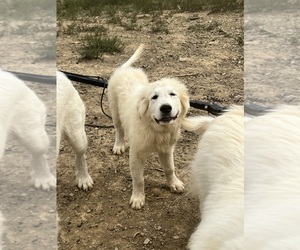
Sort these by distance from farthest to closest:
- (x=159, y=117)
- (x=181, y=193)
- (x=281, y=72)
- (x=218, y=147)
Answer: (x=181, y=193) < (x=159, y=117) < (x=218, y=147) < (x=281, y=72)

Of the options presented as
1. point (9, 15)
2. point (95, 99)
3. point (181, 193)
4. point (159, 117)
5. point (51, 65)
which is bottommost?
point (181, 193)

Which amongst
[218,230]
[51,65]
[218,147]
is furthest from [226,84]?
[51,65]

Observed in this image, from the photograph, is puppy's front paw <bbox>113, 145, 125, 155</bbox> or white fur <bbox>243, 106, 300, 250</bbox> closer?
white fur <bbox>243, 106, 300, 250</bbox>

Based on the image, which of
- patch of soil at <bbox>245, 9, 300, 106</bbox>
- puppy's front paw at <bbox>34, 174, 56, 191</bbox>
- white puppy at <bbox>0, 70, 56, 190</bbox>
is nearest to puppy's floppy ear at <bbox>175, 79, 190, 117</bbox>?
white puppy at <bbox>0, 70, 56, 190</bbox>

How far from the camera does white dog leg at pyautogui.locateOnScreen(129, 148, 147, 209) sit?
3.53 metres

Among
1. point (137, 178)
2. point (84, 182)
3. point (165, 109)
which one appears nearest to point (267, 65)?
point (165, 109)

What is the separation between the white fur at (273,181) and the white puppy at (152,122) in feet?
5.66

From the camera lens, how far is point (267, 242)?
1052 mm

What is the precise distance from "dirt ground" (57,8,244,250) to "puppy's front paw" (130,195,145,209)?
45 mm

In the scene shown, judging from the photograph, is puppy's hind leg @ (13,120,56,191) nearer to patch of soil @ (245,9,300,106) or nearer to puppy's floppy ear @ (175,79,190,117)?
patch of soil @ (245,9,300,106)

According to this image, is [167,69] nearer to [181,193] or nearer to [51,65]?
[181,193]

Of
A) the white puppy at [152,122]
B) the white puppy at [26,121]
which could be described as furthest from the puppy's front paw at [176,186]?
the white puppy at [26,121]

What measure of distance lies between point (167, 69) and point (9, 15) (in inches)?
206

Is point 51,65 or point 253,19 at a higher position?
point 253,19
